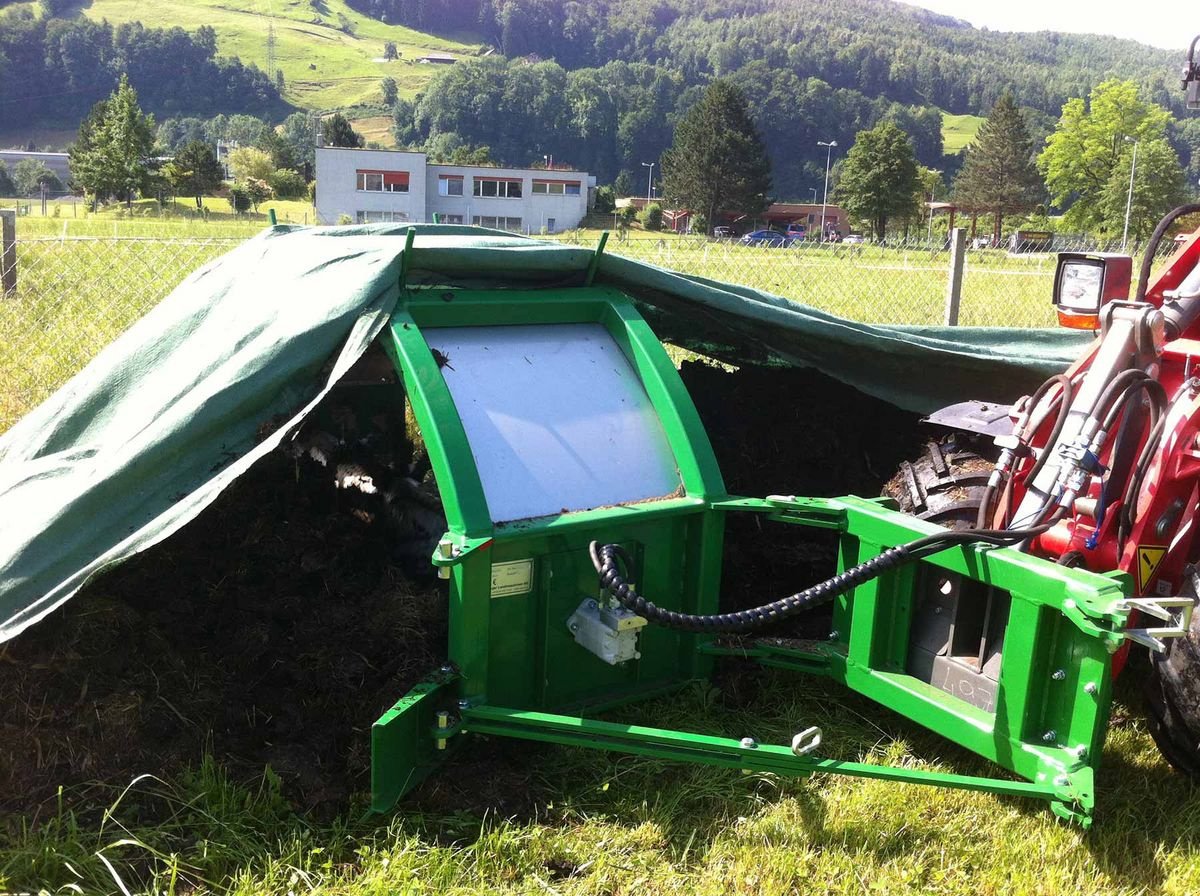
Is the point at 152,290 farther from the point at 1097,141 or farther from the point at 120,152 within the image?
the point at 1097,141

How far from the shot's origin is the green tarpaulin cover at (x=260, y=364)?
10.1 ft

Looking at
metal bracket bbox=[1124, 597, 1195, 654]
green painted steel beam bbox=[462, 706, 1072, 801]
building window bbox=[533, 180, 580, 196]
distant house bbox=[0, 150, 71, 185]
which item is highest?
distant house bbox=[0, 150, 71, 185]

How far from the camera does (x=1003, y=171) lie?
255 ft

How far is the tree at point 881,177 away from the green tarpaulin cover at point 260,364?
224 feet

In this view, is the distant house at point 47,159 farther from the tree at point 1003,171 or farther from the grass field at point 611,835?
the grass field at point 611,835

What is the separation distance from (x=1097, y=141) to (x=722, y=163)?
3096 cm

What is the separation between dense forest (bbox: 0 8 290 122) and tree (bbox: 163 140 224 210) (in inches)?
4950

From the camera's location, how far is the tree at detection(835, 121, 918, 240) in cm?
6988

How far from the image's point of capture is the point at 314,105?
193875 millimetres

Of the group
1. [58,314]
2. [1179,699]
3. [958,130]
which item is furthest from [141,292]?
[958,130]

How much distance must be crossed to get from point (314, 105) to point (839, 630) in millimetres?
206806

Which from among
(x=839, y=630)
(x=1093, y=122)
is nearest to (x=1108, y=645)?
(x=839, y=630)

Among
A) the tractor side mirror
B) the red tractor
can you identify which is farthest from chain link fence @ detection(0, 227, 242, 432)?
the red tractor

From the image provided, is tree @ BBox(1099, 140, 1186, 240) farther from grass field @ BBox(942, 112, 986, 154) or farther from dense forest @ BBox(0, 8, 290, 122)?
dense forest @ BBox(0, 8, 290, 122)
